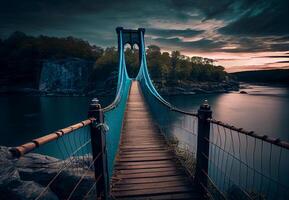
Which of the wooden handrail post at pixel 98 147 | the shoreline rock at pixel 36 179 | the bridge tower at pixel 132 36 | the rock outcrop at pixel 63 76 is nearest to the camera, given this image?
the wooden handrail post at pixel 98 147

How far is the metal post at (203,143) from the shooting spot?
3.12 metres

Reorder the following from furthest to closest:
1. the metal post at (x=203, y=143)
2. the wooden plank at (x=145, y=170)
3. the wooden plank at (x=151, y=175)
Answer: the wooden plank at (x=145, y=170) → the wooden plank at (x=151, y=175) → the metal post at (x=203, y=143)

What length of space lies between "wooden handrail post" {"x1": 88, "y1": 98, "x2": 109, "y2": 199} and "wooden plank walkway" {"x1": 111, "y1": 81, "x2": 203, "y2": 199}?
0.49 m

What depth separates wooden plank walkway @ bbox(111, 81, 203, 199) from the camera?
128 inches

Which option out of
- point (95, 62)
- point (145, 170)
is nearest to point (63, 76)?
point (95, 62)

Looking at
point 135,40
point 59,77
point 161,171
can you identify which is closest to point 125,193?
point 161,171

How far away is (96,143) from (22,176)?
780 centimetres

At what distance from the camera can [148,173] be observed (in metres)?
3.88

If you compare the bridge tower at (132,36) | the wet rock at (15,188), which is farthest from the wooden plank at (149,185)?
the bridge tower at (132,36)

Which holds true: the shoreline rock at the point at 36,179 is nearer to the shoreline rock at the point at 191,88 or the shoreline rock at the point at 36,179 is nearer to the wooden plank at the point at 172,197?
the wooden plank at the point at 172,197

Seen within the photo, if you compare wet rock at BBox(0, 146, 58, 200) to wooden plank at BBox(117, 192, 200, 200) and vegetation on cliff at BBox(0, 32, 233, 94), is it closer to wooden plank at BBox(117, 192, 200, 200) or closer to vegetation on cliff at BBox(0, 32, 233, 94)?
wooden plank at BBox(117, 192, 200, 200)

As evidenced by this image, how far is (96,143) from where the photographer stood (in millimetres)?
2736

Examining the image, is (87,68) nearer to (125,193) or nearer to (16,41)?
(16,41)

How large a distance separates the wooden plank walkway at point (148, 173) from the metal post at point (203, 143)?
0.27 meters
